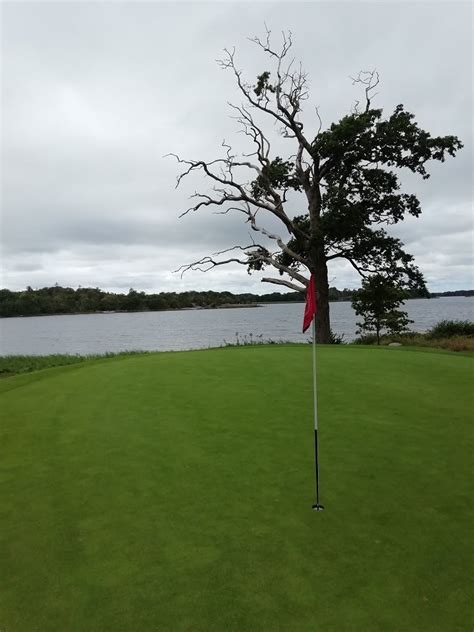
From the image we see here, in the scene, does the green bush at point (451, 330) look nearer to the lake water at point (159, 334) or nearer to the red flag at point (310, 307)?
the lake water at point (159, 334)

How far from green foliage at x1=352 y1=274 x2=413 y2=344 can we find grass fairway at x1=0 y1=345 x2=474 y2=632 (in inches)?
574

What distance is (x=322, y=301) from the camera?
795 inches

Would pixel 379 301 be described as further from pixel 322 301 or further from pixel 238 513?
pixel 238 513

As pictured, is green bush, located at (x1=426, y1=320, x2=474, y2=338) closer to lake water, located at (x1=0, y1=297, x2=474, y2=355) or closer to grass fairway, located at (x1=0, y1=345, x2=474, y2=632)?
lake water, located at (x1=0, y1=297, x2=474, y2=355)

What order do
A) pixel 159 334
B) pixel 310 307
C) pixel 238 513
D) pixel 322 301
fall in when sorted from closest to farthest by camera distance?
pixel 238 513
pixel 310 307
pixel 322 301
pixel 159 334

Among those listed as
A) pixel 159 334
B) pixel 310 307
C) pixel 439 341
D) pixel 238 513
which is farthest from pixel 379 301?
pixel 159 334

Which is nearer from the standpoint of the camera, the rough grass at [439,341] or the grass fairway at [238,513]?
the grass fairway at [238,513]

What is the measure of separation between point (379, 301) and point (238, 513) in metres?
19.6

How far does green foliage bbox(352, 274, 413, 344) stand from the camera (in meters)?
21.5

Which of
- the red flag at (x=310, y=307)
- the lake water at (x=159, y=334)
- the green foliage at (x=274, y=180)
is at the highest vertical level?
the green foliage at (x=274, y=180)

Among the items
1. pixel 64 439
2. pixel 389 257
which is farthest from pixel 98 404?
pixel 389 257

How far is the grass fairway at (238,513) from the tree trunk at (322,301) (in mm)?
12832

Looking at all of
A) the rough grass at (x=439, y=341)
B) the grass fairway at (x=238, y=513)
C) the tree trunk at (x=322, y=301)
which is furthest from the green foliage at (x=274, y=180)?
the grass fairway at (x=238, y=513)

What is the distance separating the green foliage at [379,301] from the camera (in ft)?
70.5
